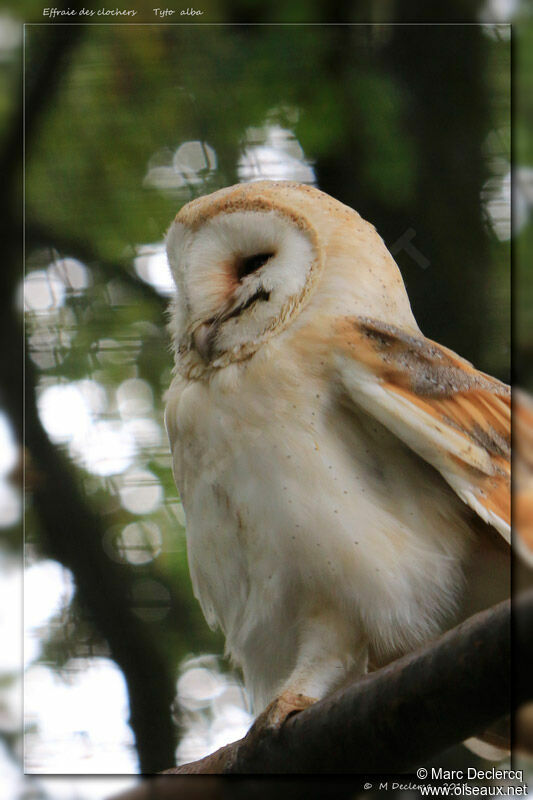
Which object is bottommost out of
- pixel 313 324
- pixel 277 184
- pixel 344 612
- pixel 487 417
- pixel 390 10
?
pixel 344 612

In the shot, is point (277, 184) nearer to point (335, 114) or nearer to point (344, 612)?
point (335, 114)

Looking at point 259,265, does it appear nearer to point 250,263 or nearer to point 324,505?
point 250,263

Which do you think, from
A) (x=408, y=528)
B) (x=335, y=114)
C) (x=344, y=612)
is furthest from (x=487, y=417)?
(x=335, y=114)

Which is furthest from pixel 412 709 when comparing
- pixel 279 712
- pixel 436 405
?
pixel 436 405

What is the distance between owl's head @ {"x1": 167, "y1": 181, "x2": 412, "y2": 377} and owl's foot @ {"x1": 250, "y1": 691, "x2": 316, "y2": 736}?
0.38 metres

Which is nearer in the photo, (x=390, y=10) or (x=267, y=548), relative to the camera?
(x=267, y=548)

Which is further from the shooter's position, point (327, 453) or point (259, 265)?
point (259, 265)

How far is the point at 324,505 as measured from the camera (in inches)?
38.0

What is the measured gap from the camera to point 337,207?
3.72ft

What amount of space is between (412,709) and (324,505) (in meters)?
0.26

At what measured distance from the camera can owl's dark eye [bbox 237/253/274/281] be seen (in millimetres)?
1114

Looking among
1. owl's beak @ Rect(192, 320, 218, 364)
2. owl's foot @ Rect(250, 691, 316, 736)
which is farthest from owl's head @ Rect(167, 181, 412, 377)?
owl's foot @ Rect(250, 691, 316, 736)

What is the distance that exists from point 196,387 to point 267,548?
21 centimetres

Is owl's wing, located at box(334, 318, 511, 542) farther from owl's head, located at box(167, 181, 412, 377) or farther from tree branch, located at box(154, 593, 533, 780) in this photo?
tree branch, located at box(154, 593, 533, 780)
